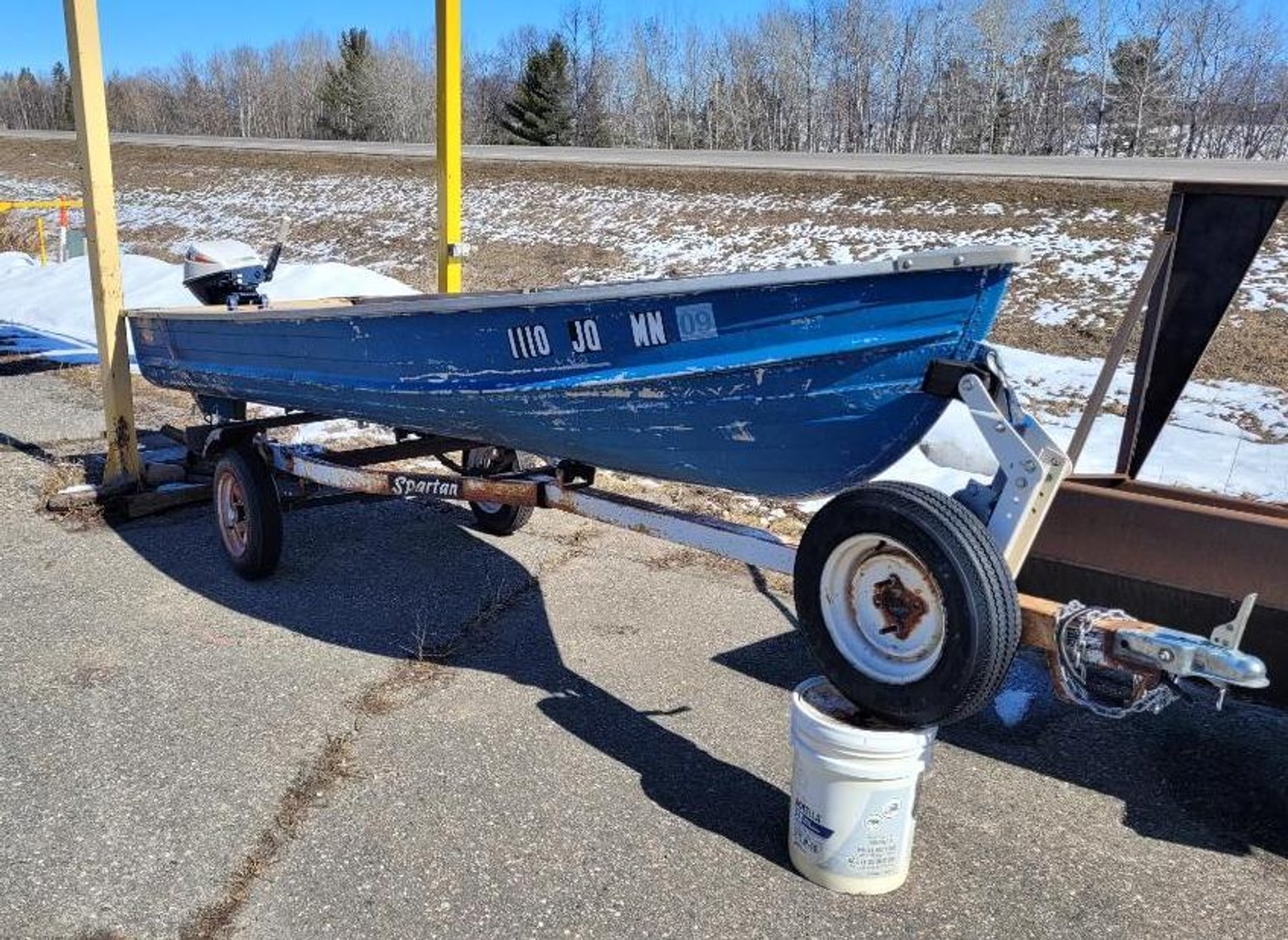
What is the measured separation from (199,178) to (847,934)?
96.9 feet

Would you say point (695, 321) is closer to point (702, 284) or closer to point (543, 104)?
point (702, 284)

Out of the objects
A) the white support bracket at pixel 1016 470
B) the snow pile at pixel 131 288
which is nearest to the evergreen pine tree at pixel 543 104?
the snow pile at pixel 131 288

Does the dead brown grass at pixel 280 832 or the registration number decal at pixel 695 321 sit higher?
the registration number decal at pixel 695 321

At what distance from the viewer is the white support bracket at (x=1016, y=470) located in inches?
118

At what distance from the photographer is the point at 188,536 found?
5969 millimetres

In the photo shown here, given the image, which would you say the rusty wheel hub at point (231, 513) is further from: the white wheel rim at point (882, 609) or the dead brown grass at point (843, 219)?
the dead brown grass at point (843, 219)

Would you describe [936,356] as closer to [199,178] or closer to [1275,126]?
[199,178]

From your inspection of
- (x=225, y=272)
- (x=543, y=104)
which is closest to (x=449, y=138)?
(x=225, y=272)

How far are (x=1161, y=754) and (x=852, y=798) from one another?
1.62 metres

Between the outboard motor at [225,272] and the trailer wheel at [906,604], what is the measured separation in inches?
170

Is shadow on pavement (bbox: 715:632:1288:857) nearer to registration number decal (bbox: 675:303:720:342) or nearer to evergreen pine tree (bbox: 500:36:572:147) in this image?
registration number decal (bbox: 675:303:720:342)

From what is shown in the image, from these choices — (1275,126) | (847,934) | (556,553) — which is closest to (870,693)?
(847,934)

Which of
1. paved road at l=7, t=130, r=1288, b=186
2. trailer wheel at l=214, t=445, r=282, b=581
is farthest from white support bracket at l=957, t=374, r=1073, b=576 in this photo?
paved road at l=7, t=130, r=1288, b=186

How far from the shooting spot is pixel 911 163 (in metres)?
22.2
